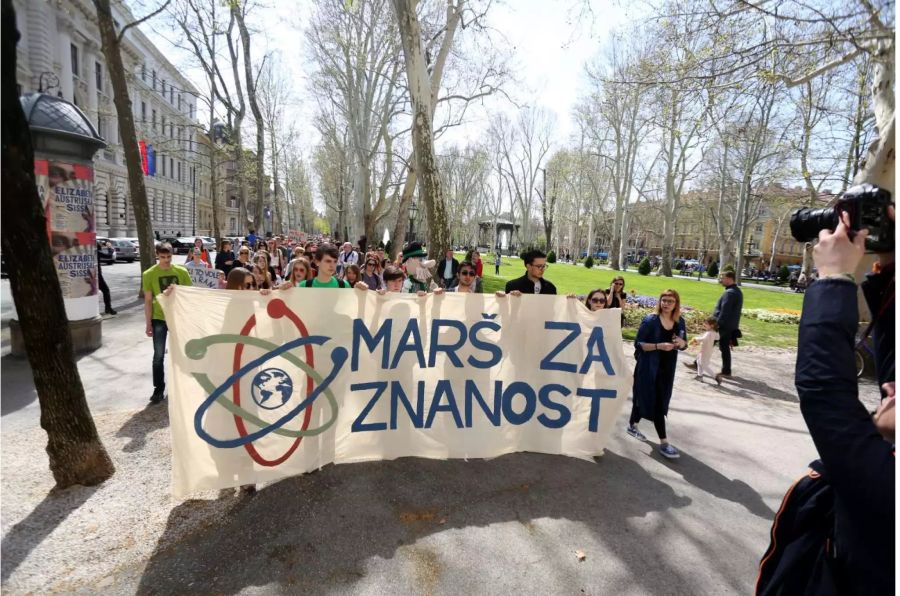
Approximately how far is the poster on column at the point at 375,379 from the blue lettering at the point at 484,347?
0.01 meters

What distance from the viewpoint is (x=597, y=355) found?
4.20 meters

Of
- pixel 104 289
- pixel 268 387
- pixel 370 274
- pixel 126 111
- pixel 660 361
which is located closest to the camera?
pixel 268 387

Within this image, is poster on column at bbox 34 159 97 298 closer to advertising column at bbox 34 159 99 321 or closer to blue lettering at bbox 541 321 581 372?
advertising column at bbox 34 159 99 321

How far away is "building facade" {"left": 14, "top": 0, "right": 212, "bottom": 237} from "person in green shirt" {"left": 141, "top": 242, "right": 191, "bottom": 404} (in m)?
15.5

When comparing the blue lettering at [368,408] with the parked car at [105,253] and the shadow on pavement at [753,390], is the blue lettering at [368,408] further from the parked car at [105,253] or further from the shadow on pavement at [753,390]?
the parked car at [105,253]

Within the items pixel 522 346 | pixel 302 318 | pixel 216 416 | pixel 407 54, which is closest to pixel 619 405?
pixel 522 346

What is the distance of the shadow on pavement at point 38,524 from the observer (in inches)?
107

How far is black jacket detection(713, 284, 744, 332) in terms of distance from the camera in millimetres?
7523

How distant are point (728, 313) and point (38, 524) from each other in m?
8.90

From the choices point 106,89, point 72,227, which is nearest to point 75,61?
point 106,89

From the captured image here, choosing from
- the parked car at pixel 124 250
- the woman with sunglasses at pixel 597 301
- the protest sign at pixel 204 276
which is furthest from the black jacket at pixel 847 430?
the parked car at pixel 124 250

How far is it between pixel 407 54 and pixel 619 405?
8.25 metres

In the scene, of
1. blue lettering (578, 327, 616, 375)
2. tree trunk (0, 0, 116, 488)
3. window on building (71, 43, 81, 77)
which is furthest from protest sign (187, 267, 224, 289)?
window on building (71, 43, 81, 77)

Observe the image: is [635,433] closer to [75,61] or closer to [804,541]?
[804,541]
